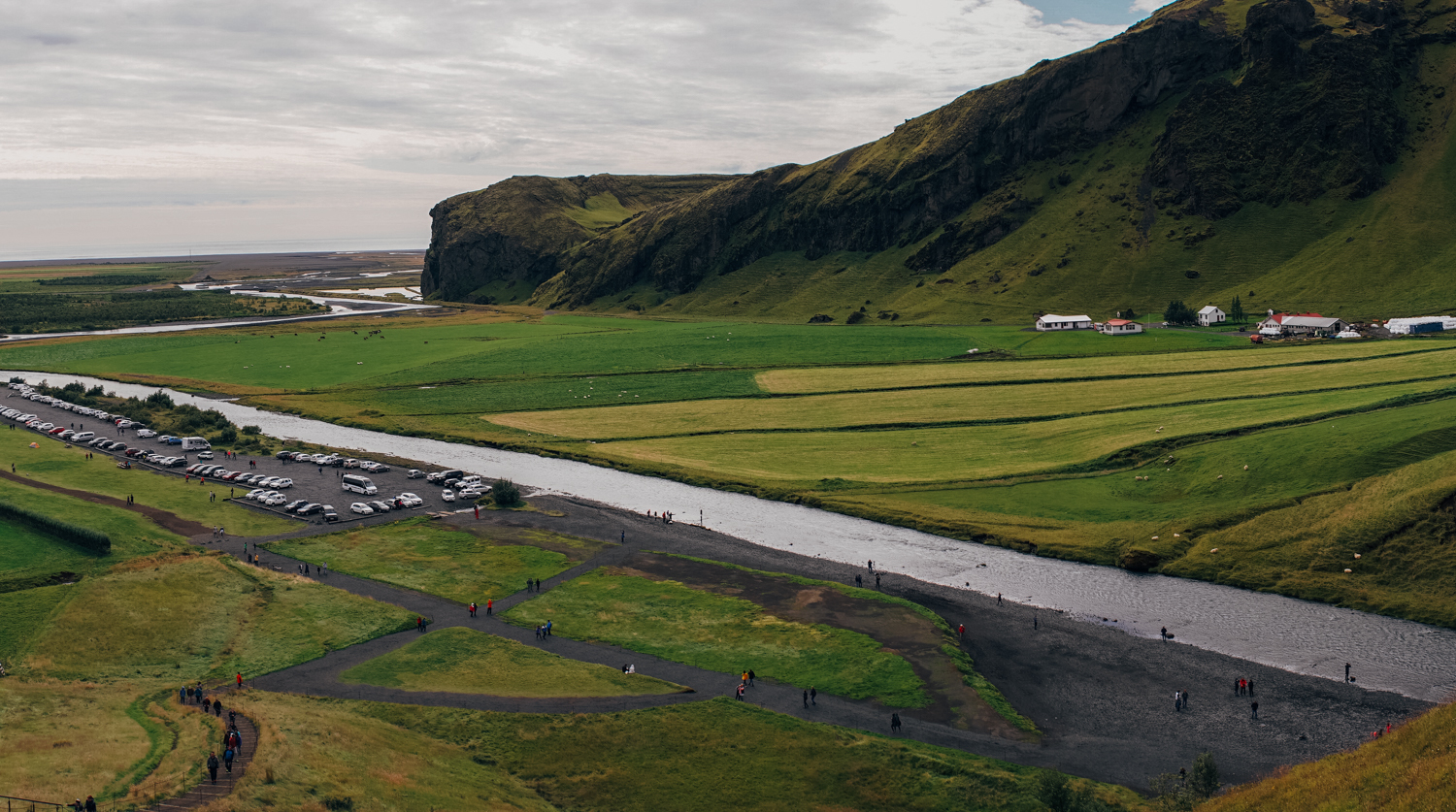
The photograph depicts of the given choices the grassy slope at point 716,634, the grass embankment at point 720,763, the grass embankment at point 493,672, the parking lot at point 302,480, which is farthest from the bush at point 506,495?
the grass embankment at point 720,763

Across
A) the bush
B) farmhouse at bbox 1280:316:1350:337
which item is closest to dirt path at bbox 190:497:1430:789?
the bush

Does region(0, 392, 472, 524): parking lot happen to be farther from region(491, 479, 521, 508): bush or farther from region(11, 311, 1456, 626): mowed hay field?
region(11, 311, 1456, 626): mowed hay field

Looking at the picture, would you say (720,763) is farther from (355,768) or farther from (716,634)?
(355,768)

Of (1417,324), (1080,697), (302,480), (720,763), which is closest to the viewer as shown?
(720,763)

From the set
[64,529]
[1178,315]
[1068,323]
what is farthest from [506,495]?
[1178,315]

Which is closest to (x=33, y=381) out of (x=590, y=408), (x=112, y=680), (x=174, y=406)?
(x=174, y=406)

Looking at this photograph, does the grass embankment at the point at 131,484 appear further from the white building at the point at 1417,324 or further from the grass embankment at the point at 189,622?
the white building at the point at 1417,324

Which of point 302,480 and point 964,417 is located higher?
point 964,417
